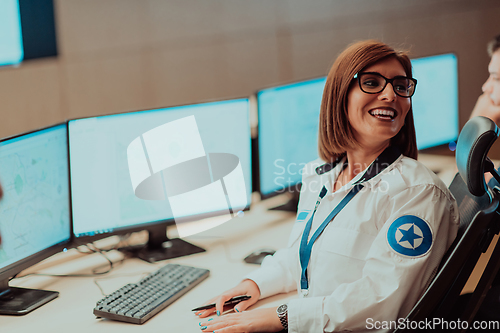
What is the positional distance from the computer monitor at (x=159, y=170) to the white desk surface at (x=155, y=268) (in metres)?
0.09

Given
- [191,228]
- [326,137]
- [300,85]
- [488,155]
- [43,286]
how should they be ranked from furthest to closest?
1. [300,85]
2. [191,228]
3. [43,286]
4. [326,137]
5. [488,155]

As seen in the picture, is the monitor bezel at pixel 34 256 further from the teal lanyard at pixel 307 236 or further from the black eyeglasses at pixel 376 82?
the black eyeglasses at pixel 376 82

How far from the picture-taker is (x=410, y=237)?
97 centimetres

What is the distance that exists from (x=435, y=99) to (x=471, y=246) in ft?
4.47

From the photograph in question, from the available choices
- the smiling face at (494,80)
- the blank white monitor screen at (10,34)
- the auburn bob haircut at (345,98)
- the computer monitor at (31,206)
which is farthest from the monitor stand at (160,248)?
the blank white monitor screen at (10,34)

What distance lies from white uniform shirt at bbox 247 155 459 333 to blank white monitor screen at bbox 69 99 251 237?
60 cm

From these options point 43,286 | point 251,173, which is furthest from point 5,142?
point 251,173

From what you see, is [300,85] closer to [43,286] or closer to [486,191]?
[486,191]

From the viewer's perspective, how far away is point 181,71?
329cm

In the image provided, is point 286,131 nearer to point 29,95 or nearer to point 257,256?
point 257,256

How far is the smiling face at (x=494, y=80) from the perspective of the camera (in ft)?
5.18

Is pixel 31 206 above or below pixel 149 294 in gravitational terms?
above

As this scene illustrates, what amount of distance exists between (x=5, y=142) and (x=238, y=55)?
2126mm

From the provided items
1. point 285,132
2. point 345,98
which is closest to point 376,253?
point 345,98
